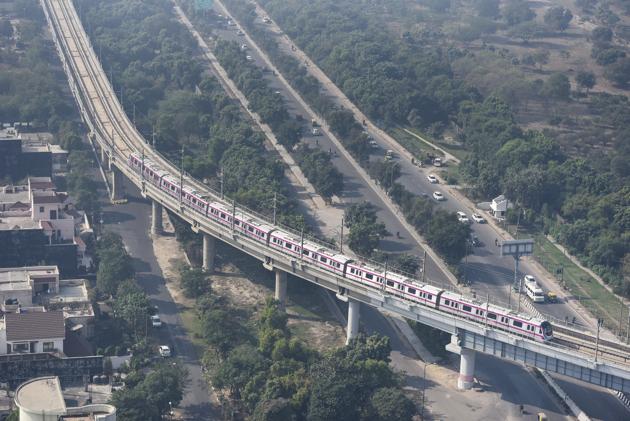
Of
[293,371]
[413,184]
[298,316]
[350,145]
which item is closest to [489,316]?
[293,371]

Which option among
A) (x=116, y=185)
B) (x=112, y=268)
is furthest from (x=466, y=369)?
(x=116, y=185)

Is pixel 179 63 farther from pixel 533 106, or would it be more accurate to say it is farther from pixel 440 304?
pixel 440 304

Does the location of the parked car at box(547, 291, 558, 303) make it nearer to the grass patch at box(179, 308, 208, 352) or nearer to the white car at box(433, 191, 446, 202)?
the white car at box(433, 191, 446, 202)

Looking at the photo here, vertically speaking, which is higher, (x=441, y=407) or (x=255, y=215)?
(x=255, y=215)

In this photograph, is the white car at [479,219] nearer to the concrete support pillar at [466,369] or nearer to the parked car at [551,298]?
the parked car at [551,298]

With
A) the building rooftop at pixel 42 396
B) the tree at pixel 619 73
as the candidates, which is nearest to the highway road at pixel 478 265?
the building rooftop at pixel 42 396

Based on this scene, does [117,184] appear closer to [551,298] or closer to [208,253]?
[208,253]
